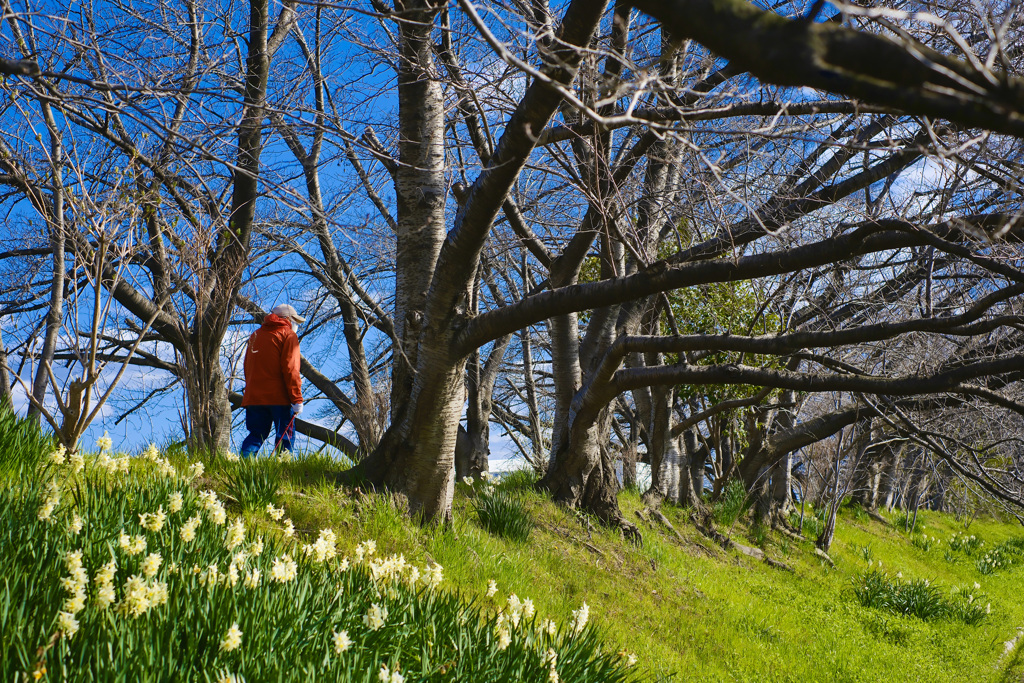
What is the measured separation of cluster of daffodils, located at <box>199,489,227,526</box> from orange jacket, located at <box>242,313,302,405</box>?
3350 mm

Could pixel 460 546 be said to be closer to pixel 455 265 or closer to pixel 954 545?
pixel 455 265

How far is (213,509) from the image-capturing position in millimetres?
3396

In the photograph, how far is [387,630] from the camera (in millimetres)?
2715

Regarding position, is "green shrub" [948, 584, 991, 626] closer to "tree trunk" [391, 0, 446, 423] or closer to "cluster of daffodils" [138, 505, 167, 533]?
"tree trunk" [391, 0, 446, 423]

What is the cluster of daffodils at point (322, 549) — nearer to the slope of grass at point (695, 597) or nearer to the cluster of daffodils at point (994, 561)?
the slope of grass at point (695, 597)

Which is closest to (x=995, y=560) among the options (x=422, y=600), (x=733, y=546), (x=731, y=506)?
(x=731, y=506)

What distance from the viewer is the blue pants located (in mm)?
6906

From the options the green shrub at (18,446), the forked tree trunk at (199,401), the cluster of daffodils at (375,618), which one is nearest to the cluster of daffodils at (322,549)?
the cluster of daffodils at (375,618)

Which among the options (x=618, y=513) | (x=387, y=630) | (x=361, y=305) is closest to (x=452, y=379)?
(x=387, y=630)

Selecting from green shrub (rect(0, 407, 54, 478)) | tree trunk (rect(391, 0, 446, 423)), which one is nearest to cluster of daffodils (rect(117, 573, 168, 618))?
green shrub (rect(0, 407, 54, 478))

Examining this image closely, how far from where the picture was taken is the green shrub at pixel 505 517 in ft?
19.9

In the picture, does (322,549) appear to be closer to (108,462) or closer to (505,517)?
(108,462)

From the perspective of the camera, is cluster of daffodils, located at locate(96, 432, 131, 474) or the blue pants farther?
the blue pants

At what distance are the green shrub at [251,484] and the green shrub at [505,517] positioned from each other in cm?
208
